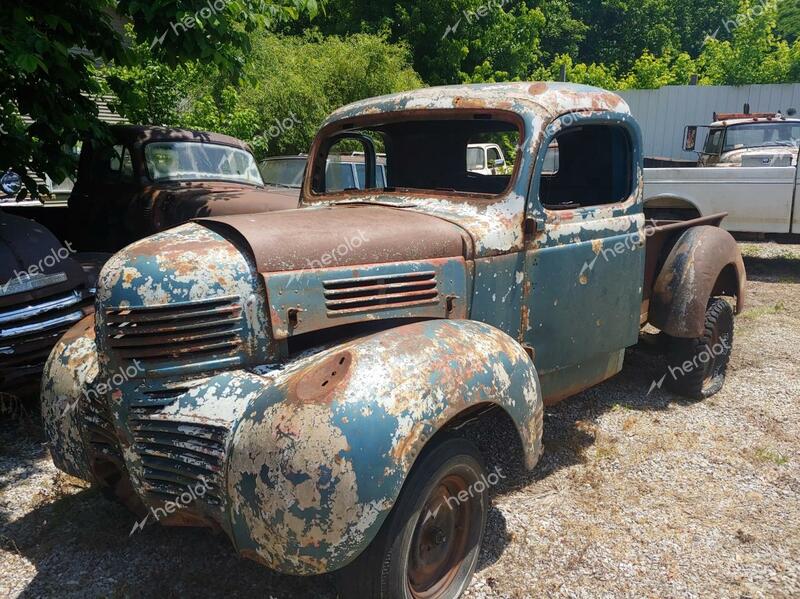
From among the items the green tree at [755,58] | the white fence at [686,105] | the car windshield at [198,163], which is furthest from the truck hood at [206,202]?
the green tree at [755,58]

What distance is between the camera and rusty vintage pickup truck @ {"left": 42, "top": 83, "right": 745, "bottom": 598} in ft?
6.70

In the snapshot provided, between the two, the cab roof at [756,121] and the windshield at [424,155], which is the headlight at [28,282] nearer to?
the windshield at [424,155]

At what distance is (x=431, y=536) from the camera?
2434 mm

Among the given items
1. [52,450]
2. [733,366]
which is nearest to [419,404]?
[52,450]

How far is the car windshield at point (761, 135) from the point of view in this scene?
384 inches

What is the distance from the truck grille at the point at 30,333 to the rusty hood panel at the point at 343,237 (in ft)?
6.48

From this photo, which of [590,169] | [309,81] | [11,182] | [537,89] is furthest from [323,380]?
[309,81]

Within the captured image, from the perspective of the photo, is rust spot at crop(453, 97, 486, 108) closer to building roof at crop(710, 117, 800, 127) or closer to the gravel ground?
the gravel ground

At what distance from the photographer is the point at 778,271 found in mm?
9453

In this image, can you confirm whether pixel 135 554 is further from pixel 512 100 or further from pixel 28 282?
pixel 512 100

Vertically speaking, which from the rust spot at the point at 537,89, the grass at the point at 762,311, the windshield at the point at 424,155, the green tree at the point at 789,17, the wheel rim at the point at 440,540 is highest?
the green tree at the point at 789,17

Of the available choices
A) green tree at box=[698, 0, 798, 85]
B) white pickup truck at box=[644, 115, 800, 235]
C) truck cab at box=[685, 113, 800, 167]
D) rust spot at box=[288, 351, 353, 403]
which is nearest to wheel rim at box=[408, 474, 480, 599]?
rust spot at box=[288, 351, 353, 403]

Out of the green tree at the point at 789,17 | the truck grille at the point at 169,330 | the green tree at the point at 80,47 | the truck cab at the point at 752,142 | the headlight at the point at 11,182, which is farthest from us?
the green tree at the point at 789,17

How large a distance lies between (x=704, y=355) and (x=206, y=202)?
4.35m
